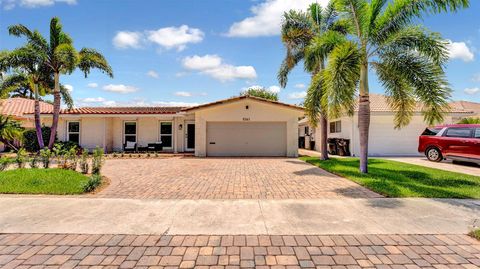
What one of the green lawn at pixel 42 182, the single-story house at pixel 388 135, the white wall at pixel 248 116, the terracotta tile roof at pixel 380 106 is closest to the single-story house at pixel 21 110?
the white wall at pixel 248 116

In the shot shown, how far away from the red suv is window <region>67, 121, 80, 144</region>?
22.5 m

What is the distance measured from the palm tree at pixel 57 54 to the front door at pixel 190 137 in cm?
687

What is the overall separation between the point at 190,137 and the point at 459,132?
15784 mm

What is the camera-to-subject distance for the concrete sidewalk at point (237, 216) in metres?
4.35

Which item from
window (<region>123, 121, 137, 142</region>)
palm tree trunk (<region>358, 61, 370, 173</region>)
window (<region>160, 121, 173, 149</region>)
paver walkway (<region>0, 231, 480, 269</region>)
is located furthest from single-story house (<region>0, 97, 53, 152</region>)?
palm tree trunk (<region>358, 61, 370, 173</region>)

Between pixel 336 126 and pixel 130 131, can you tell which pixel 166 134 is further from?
pixel 336 126

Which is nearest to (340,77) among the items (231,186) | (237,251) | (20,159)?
(231,186)

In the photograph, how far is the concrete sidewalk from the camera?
171 inches

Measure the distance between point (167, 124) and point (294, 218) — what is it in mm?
16577

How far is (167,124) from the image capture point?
2002 centimetres

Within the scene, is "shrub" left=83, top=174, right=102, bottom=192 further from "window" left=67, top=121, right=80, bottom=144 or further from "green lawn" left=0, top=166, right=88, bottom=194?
"window" left=67, top=121, right=80, bottom=144

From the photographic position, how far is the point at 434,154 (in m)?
14.1

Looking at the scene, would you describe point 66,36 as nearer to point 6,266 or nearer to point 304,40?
point 304,40

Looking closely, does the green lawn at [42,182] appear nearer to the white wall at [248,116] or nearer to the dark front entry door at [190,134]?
the white wall at [248,116]
